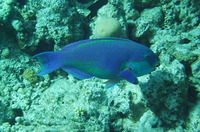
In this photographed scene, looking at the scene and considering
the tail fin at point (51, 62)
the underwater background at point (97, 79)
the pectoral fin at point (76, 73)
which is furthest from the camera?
the underwater background at point (97, 79)

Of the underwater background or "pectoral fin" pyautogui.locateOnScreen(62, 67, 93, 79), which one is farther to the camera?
the underwater background

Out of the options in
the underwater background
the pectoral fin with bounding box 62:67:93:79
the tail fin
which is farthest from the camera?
the underwater background

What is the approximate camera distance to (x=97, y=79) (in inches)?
153

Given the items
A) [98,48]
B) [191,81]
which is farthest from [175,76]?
[98,48]

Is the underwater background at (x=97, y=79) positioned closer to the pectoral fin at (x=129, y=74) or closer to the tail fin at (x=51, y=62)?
the pectoral fin at (x=129, y=74)

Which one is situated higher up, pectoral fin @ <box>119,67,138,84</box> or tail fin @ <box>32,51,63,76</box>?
tail fin @ <box>32,51,63,76</box>

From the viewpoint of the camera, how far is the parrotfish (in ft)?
5.45

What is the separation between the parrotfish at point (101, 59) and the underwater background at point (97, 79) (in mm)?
1031

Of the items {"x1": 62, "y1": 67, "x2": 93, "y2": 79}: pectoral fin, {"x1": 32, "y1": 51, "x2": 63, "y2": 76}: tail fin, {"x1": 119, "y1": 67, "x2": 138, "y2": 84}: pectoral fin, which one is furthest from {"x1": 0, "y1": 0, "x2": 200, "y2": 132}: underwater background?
{"x1": 32, "y1": 51, "x2": 63, "y2": 76}: tail fin

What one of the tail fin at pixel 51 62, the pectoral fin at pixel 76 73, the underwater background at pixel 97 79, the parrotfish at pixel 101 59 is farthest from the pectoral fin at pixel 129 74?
the underwater background at pixel 97 79

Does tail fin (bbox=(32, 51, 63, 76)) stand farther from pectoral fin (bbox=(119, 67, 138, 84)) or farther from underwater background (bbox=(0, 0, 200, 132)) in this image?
underwater background (bbox=(0, 0, 200, 132))

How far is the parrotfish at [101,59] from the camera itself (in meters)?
1.66

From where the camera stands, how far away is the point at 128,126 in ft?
10.5

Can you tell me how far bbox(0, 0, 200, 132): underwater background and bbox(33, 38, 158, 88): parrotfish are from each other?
3.38 feet
